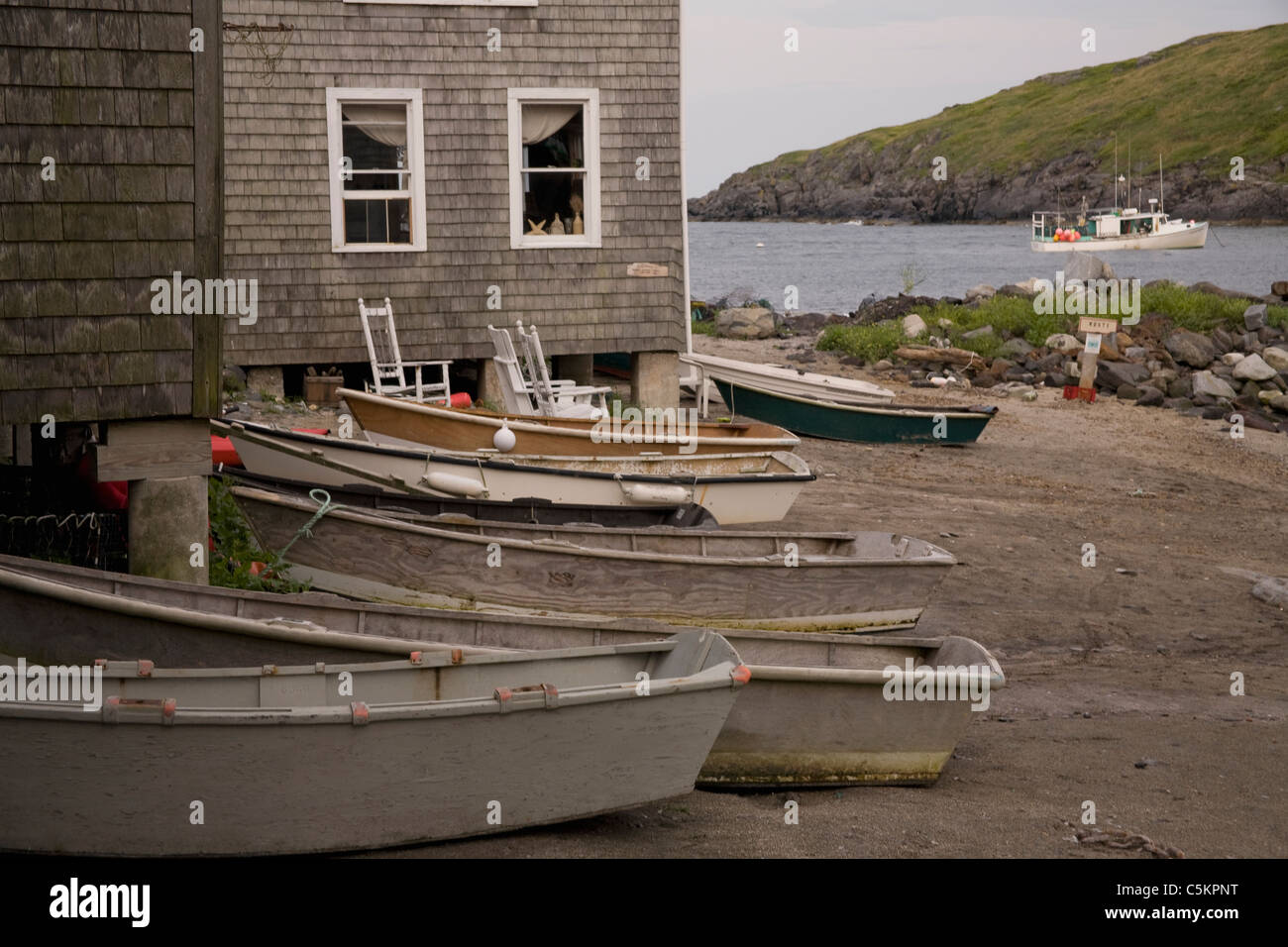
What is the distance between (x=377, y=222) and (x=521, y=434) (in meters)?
4.39

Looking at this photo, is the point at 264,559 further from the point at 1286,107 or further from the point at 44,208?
the point at 1286,107

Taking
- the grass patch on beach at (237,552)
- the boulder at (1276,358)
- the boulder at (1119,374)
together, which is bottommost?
the grass patch on beach at (237,552)

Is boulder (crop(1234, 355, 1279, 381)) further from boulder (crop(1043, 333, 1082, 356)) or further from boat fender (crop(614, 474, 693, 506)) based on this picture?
boat fender (crop(614, 474, 693, 506))

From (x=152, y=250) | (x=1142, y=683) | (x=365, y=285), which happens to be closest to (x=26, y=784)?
(x=152, y=250)

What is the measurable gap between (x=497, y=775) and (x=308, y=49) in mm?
10915

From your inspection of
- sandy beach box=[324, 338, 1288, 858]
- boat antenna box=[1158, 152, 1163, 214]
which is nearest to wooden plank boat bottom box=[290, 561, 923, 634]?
sandy beach box=[324, 338, 1288, 858]

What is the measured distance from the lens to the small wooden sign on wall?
15.3 meters

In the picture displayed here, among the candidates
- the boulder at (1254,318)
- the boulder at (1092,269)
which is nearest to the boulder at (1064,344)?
the boulder at (1254,318)

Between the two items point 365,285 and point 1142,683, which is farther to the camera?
point 365,285

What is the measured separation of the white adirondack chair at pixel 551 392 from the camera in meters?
13.1

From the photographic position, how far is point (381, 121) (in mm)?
14492

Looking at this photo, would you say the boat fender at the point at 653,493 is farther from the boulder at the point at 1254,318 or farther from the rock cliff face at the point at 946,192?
the rock cliff face at the point at 946,192

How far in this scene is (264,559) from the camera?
810 centimetres

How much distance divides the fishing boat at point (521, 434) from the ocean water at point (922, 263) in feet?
115
